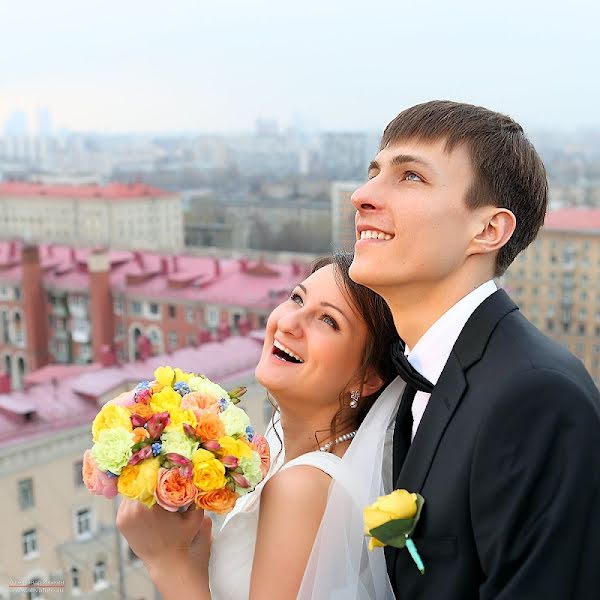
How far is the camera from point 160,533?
3.78 ft

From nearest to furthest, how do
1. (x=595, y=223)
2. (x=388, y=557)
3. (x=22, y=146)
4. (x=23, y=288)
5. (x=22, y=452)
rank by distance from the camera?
(x=388, y=557) < (x=22, y=452) < (x=23, y=288) < (x=595, y=223) < (x=22, y=146)

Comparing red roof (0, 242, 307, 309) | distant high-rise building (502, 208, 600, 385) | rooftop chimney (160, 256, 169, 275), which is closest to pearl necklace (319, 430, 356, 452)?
red roof (0, 242, 307, 309)

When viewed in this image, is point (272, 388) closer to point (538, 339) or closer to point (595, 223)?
point (538, 339)

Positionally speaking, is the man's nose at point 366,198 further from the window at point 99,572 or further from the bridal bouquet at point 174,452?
the window at point 99,572

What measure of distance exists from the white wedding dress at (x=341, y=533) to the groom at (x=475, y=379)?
0.08 m

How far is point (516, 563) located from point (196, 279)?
47.3 ft

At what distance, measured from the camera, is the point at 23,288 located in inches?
671

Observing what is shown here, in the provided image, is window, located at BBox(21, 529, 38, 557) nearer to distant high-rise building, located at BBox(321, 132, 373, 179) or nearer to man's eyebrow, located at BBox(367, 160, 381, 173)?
man's eyebrow, located at BBox(367, 160, 381, 173)

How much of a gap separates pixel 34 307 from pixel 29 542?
418 inches

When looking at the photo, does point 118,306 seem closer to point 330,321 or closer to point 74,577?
point 74,577

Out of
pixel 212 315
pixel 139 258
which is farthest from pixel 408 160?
pixel 139 258

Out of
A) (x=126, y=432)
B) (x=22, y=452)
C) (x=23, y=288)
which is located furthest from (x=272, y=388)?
(x=23, y=288)

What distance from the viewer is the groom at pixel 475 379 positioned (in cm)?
82

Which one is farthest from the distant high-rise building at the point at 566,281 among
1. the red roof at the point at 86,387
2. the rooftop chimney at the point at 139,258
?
the red roof at the point at 86,387
